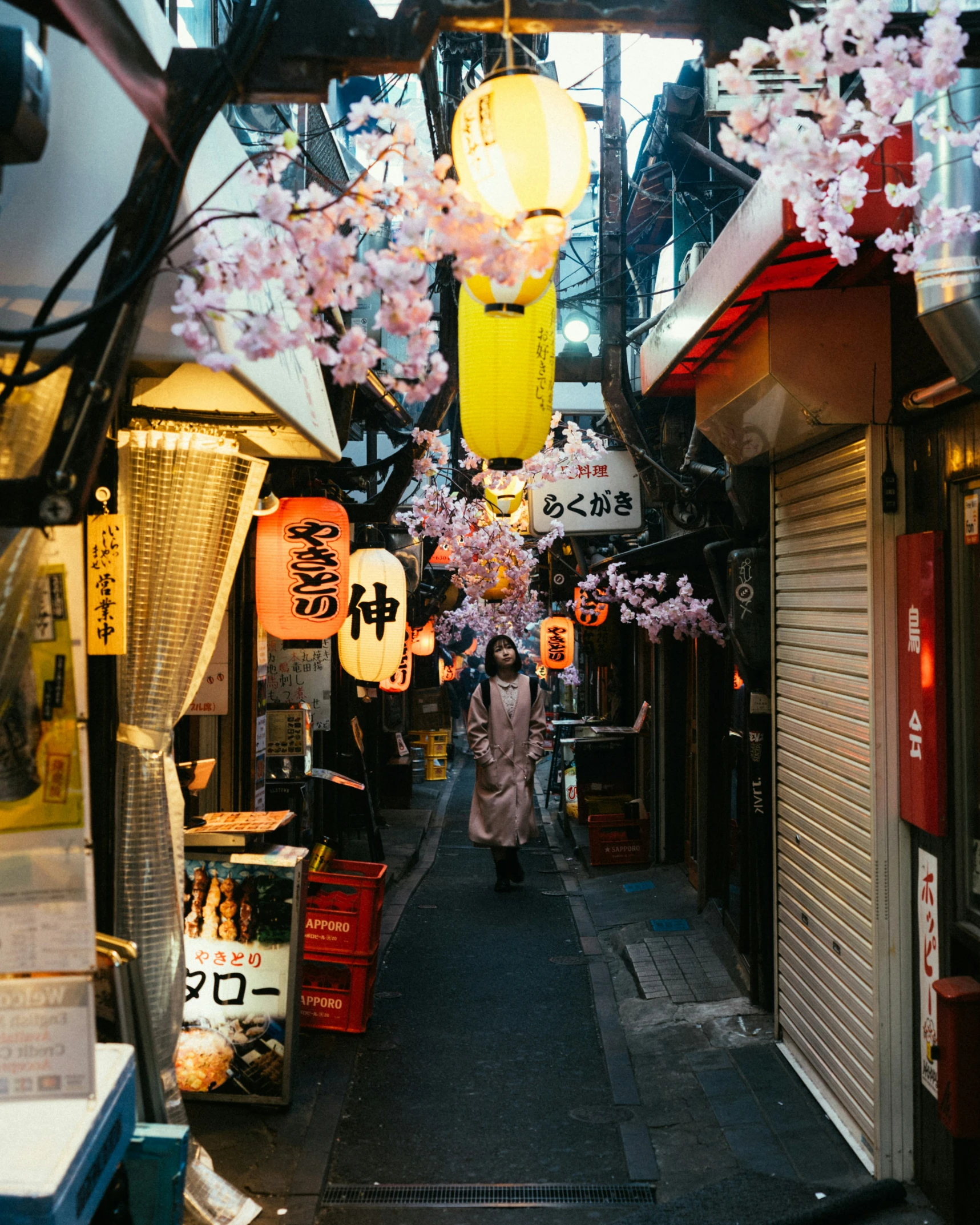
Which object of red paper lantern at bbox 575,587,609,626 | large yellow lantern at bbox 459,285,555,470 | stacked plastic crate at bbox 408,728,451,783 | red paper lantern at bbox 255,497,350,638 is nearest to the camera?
large yellow lantern at bbox 459,285,555,470

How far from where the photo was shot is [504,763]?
14258mm

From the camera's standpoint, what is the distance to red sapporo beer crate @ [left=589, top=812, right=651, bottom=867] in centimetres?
1573

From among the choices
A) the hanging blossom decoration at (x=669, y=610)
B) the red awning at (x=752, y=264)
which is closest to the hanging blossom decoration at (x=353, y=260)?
the red awning at (x=752, y=264)

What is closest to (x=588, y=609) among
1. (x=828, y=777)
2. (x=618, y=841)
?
(x=618, y=841)

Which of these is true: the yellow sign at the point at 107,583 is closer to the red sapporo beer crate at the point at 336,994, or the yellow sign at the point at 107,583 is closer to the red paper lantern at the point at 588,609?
the red sapporo beer crate at the point at 336,994

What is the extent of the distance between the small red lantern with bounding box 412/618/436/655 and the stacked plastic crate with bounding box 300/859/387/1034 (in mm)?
15621

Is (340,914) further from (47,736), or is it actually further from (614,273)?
(614,273)

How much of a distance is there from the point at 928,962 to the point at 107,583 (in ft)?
16.5

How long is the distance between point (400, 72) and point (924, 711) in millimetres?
4180

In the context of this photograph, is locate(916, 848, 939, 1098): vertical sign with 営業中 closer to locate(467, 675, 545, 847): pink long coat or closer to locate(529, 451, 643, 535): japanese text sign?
locate(467, 675, 545, 847): pink long coat

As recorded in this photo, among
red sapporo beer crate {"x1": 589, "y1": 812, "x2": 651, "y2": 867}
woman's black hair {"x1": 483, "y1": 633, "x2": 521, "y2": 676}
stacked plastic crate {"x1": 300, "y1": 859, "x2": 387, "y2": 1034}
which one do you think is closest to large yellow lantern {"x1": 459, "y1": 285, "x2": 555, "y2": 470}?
stacked plastic crate {"x1": 300, "y1": 859, "x2": 387, "y2": 1034}

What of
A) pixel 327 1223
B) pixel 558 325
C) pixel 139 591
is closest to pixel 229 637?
pixel 139 591

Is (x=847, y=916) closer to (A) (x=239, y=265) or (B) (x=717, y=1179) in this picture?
(B) (x=717, y=1179)

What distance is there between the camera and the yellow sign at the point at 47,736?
3.51 m
